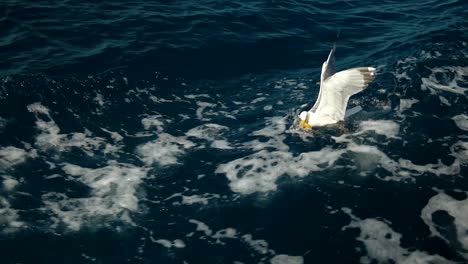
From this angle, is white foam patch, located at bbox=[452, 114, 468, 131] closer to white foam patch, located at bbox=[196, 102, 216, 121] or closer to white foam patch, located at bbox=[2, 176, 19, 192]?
white foam patch, located at bbox=[196, 102, 216, 121]

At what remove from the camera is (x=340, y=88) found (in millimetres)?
8922

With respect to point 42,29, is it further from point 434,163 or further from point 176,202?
point 434,163

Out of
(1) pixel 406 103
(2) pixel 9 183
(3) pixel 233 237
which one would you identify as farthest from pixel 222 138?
(1) pixel 406 103

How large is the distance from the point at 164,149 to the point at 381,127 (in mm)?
4939

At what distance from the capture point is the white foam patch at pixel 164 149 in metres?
9.23

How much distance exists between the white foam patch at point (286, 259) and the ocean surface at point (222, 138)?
45 millimetres

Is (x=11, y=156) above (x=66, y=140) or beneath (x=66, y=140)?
beneath

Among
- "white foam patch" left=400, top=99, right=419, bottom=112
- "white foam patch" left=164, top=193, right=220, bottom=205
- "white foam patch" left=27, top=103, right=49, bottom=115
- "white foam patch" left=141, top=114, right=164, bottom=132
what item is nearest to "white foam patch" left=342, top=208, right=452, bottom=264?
"white foam patch" left=164, top=193, right=220, bottom=205

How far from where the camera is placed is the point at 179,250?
6.88 meters

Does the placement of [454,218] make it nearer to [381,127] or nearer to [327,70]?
[381,127]

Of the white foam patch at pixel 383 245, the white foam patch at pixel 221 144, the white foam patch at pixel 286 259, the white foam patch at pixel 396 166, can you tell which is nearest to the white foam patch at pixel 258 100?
the white foam patch at pixel 221 144

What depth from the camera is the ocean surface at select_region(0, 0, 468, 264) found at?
7.00m

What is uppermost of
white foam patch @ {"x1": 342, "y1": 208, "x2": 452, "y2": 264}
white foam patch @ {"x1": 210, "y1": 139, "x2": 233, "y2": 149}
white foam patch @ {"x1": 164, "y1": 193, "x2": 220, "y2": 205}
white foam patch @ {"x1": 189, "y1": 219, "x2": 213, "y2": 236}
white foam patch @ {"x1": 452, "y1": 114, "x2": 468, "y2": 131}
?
white foam patch @ {"x1": 210, "y1": 139, "x2": 233, "y2": 149}

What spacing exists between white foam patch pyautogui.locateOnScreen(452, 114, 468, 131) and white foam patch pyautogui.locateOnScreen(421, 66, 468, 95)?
1245 millimetres
